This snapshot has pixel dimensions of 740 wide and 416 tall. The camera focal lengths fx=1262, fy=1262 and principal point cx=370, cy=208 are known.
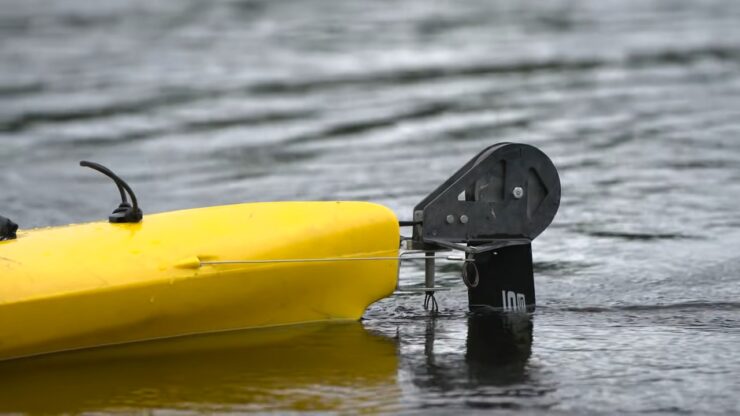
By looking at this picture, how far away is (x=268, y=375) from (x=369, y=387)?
20.1 inches

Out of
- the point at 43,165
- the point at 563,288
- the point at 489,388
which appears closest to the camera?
the point at 489,388

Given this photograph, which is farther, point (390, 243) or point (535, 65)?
point (535, 65)

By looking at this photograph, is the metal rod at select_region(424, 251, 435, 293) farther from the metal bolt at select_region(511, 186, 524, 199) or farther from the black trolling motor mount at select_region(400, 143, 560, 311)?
the metal bolt at select_region(511, 186, 524, 199)

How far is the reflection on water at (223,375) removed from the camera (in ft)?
17.3

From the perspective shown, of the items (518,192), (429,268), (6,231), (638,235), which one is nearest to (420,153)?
(638,235)

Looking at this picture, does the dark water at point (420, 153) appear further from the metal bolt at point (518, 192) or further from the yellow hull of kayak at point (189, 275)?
the metal bolt at point (518, 192)

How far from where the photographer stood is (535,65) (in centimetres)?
1638

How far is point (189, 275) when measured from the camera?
5863 millimetres

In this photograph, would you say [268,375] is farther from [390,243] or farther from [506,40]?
[506,40]

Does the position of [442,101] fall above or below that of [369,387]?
above

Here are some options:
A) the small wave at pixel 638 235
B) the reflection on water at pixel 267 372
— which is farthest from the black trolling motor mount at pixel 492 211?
the small wave at pixel 638 235

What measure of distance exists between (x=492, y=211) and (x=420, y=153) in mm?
5491

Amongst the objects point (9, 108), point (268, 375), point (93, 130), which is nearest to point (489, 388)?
point (268, 375)

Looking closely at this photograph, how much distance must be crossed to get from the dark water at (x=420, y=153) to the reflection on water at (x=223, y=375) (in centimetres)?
2
